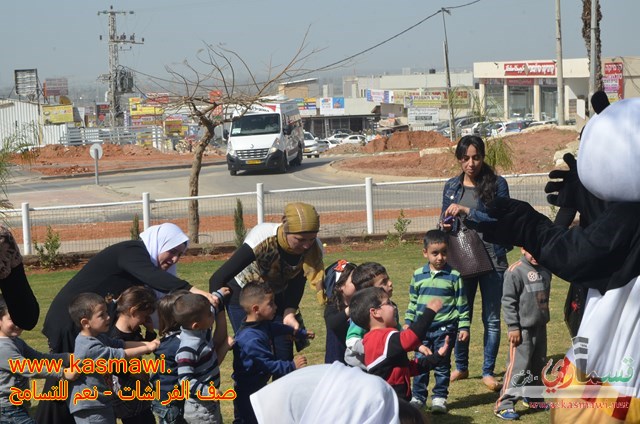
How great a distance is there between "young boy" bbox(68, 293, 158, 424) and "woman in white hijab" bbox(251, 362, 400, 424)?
10.6 ft

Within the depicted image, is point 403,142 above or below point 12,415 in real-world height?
above

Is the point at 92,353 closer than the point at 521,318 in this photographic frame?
Yes

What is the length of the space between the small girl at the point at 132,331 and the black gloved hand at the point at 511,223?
2.45 meters

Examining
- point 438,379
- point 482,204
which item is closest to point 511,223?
point 438,379

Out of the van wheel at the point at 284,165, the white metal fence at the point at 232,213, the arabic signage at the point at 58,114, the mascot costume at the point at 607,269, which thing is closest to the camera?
the mascot costume at the point at 607,269

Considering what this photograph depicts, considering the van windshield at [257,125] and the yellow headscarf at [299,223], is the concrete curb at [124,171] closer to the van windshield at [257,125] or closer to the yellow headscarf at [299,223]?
the van windshield at [257,125]

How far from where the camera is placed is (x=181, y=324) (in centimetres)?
549

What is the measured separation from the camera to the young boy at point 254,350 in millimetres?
5695

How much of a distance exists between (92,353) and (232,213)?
→ 40.7 ft

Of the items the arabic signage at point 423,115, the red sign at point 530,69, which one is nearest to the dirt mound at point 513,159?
the arabic signage at point 423,115

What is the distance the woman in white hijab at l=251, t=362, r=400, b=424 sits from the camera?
230 centimetres

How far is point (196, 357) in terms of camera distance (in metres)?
5.43

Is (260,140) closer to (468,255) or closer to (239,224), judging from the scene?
(239,224)

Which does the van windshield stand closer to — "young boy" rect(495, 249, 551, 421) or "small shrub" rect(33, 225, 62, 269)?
"small shrub" rect(33, 225, 62, 269)
